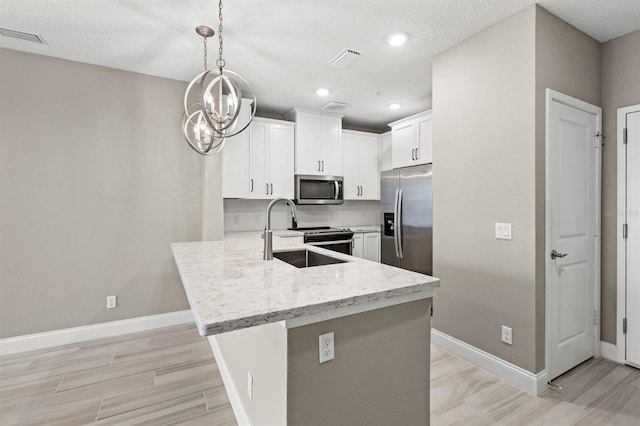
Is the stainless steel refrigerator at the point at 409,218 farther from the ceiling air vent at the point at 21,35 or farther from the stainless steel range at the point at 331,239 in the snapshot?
the ceiling air vent at the point at 21,35

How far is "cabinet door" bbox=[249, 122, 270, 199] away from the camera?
162 inches

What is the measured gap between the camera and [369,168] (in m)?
5.19

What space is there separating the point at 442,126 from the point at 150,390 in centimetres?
318

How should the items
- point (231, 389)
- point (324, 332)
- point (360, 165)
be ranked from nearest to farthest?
point (324, 332) < point (231, 389) < point (360, 165)

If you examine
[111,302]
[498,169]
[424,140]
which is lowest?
[111,302]

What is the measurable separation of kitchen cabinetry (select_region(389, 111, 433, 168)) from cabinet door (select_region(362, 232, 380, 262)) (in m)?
1.18

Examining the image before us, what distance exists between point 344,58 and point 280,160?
1767 mm

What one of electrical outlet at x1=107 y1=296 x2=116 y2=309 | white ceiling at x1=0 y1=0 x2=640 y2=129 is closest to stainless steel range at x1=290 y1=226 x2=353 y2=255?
white ceiling at x1=0 y1=0 x2=640 y2=129

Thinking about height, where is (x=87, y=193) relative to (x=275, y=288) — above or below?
above

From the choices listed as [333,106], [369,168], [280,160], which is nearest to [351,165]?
[369,168]

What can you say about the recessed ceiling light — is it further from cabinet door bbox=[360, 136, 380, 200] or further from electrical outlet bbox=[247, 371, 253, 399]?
electrical outlet bbox=[247, 371, 253, 399]

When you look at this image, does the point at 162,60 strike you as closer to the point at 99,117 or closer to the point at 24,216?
the point at 99,117

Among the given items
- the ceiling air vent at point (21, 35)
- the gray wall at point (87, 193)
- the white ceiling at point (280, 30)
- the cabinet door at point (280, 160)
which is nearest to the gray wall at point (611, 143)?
the white ceiling at point (280, 30)

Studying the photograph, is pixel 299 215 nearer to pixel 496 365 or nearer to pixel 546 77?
pixel 496 365
